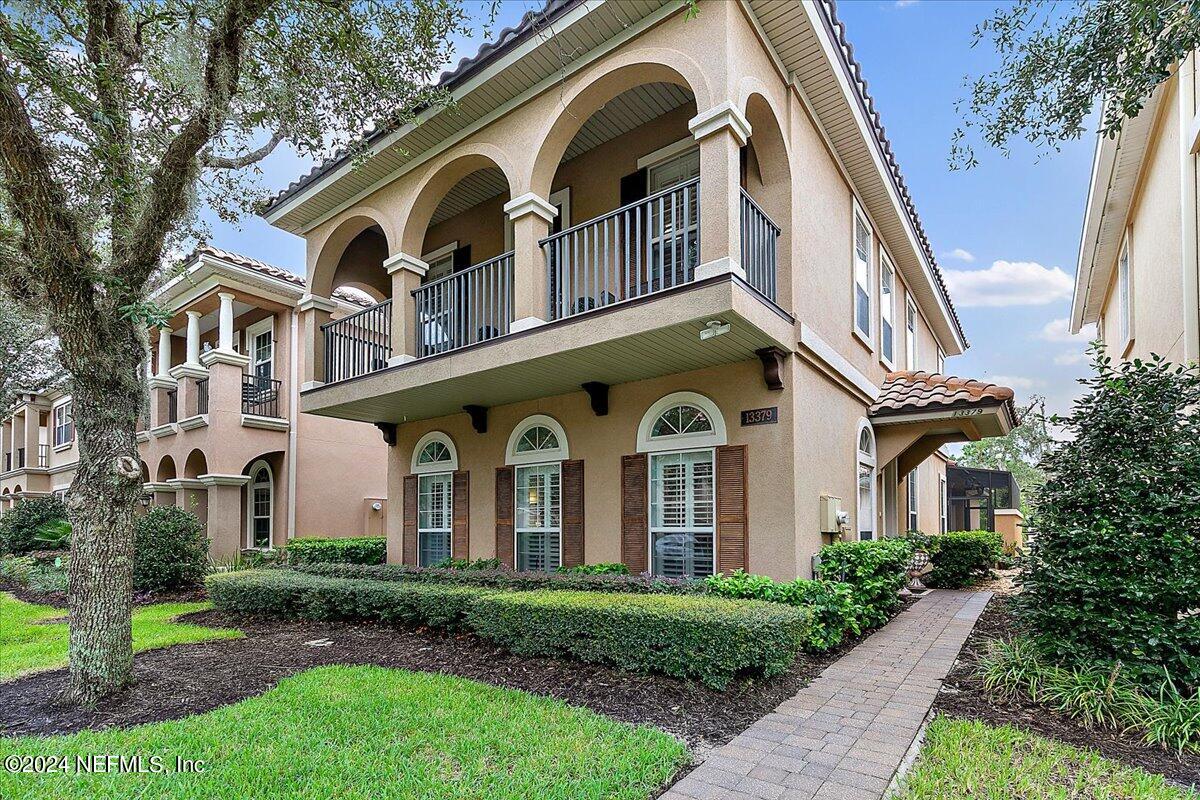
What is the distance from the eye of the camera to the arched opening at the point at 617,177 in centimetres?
775

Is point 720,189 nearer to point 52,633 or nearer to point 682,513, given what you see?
point 682,513

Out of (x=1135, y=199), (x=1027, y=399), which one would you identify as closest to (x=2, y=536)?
(x=1135, y=199)

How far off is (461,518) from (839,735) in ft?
23.4

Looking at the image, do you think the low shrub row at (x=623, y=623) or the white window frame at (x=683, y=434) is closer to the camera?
the low shrub row at (x=623, y=623)

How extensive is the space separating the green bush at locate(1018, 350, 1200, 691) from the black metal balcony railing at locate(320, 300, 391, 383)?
29.1ft

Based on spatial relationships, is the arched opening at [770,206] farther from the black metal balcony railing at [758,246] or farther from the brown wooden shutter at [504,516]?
the brown wooden shutter at [504,516]

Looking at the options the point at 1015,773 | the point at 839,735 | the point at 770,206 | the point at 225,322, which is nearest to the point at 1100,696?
the point at 1015,773

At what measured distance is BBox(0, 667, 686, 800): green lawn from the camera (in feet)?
12.6

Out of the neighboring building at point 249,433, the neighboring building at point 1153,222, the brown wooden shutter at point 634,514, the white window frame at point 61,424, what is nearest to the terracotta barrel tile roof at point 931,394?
the neighboring building at point 1153,222

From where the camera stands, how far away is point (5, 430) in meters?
29.4

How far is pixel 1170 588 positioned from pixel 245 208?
10.8 metres

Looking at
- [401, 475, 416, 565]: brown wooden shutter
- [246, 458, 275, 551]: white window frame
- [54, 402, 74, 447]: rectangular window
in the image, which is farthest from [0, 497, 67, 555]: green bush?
[401, 475, 416, 565]: brown wooden shutter

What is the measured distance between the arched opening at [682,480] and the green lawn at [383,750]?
2958 millimetres

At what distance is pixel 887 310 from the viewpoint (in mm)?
12703
